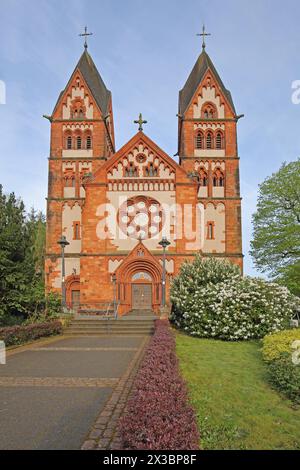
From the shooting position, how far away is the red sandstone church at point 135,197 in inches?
1143

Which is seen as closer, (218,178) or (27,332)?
(27,332)

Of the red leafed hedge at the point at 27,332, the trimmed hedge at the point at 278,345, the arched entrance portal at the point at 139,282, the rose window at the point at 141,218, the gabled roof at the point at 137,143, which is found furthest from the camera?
the gabled roof at the point at 137,143

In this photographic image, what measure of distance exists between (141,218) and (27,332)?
52.6ft

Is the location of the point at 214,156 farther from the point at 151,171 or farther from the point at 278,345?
the point at 278,345

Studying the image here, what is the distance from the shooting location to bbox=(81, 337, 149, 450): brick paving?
192 inches

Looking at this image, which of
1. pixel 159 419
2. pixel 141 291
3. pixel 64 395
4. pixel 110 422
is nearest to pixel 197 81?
pixel 141 291

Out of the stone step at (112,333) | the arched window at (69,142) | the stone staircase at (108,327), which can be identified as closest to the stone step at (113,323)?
the stone staircase at (108,327)

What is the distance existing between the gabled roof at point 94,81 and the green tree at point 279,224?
1580 cm

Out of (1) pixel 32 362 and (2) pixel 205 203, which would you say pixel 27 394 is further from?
(2) pixel 205 203

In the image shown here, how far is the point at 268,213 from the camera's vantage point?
32.5 m

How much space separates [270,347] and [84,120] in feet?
91.2

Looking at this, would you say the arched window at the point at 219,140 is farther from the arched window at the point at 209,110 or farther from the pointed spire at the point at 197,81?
the pointed spire at the point at 197,81

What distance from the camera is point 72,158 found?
33.4 m
